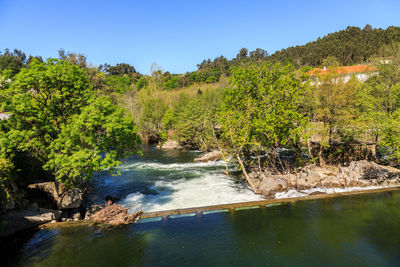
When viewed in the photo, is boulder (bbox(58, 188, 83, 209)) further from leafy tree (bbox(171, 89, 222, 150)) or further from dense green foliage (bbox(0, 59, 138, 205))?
leafy tree (bbox(171, 89, 222, 150))

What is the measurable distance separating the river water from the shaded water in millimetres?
241

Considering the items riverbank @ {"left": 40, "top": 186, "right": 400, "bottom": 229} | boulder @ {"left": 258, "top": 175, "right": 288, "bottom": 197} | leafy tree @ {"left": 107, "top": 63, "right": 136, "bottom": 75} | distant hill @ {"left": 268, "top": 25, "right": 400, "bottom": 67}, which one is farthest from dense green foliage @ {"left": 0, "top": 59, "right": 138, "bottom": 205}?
leafy tree @ {"left": 107, "top": 63, "right": 136, "bottom": 75}

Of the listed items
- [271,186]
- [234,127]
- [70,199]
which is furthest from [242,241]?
[70,199]

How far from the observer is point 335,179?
2175cm

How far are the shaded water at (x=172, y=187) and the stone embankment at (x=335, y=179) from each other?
1.85 meters

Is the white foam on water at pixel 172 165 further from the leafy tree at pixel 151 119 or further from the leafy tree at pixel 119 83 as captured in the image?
the leafy tree at pixel 151 119

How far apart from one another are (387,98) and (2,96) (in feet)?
112

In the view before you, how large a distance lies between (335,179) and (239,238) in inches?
517

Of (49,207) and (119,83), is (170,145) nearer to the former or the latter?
(49,207)

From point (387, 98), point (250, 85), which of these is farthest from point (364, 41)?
point (250, 85)

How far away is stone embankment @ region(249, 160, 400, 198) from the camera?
21062 millimetres

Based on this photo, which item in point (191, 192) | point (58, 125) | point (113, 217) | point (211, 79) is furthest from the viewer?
point (211, 79)

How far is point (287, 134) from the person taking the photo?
863 inches

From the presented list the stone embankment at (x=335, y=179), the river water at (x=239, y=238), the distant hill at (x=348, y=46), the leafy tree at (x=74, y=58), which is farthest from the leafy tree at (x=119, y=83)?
the distant hill at (x=348, y=46)
